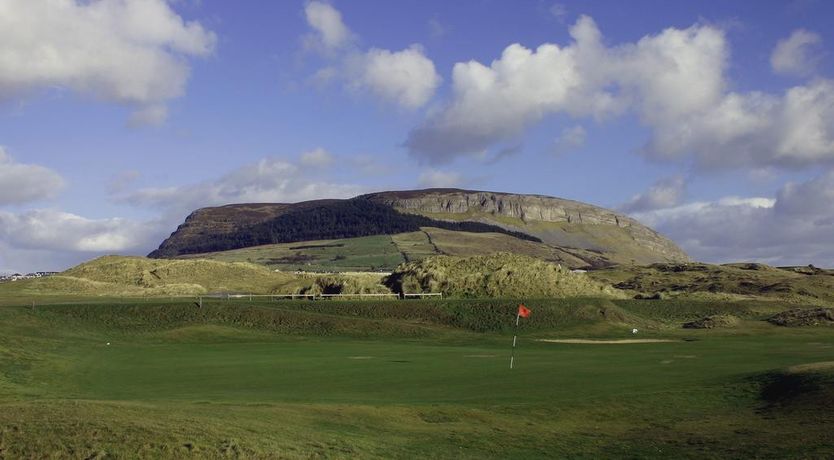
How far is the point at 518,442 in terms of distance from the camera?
24625mm

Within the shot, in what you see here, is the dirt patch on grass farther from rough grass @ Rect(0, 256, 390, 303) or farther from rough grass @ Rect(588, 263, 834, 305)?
rough grass @ Rect(588, 263, 834, 305)

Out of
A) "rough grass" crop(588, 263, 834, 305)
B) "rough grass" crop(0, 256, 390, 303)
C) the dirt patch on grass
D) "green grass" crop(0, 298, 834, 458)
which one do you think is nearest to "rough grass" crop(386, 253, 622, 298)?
"rough grass" crop(0, 256, 390, 303)

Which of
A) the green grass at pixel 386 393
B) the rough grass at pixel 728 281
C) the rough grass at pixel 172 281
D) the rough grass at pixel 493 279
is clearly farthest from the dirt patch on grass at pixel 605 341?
the rough grass at pixel 728 281

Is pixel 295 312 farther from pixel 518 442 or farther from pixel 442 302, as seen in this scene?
pixel 518 442

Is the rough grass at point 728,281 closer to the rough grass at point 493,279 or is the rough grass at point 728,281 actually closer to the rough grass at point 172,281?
the rough grass at point 493,279

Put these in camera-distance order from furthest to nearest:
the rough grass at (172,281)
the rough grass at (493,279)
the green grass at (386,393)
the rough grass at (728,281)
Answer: the rough grass at (728,281)
the rough grass at (172,281)
the rough grass at (493,279)
the green grass at (386,393)

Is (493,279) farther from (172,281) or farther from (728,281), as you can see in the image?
(728,281)

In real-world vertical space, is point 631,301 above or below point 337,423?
above

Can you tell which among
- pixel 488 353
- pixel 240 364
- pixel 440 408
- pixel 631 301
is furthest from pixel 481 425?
pixel 631 301

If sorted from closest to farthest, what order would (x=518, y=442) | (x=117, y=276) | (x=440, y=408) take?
(x=518, y=442)
(x=440, y=408)
(x=117, y=276)

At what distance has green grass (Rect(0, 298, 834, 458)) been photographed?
71.2 feet

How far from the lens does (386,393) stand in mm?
33531

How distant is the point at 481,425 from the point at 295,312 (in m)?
51.1

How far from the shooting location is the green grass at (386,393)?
71.2ft
